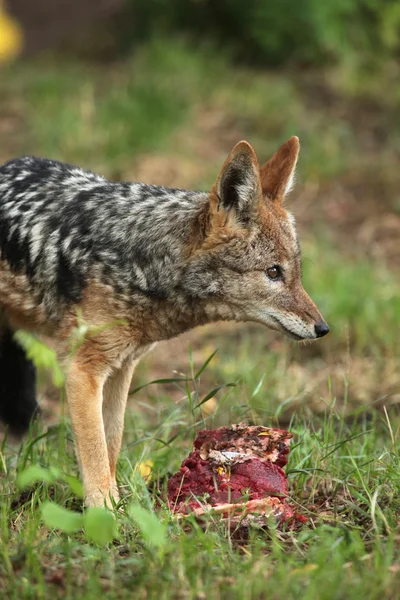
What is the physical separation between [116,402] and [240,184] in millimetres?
1456

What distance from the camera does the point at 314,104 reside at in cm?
1206

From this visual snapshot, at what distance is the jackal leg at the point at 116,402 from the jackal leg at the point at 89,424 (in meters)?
0.40

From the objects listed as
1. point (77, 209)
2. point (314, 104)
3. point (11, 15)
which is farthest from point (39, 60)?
point (77, 209)

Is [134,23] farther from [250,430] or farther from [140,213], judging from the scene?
[250,430]

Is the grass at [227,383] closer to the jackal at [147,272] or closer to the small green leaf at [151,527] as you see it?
the small green leaf at [151,527]

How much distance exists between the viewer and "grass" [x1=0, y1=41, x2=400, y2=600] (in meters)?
3.17

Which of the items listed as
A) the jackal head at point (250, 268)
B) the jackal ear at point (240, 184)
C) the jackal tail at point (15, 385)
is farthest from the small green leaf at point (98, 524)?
the jackal tail at point (15, 385)

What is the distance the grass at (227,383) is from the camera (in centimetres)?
317

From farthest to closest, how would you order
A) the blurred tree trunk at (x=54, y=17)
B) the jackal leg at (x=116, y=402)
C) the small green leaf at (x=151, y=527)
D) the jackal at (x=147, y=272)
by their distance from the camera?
the blurred tree trunk at (x=54, y=17) < the jackal leg at (x=116, y=402) < the jackal at (x=147, y=272) < the small green leaf at (x=151, y=527)

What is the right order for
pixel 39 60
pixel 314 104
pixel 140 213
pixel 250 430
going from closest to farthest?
pixel 250 430
pixel 140 213
pixel 314 104
pixel 39 60

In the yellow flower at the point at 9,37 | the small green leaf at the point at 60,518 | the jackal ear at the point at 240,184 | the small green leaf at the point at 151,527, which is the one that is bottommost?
the small green leaf at the point at 60,518

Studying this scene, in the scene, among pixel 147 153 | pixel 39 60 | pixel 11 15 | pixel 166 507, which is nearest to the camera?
pixel 166 507

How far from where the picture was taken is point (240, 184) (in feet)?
14.3

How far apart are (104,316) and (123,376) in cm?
60
